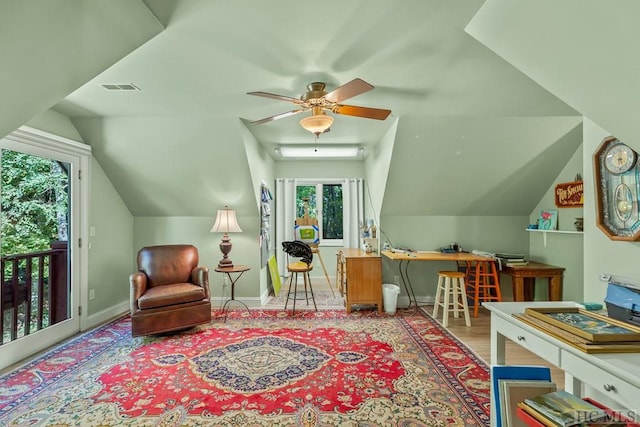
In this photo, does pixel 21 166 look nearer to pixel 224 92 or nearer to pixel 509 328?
pixel 224 92

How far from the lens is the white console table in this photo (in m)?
1.04

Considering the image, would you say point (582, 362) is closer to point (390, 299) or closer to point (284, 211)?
point (390, 299)

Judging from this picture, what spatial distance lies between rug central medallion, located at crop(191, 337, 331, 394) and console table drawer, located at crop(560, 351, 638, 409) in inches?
70.6

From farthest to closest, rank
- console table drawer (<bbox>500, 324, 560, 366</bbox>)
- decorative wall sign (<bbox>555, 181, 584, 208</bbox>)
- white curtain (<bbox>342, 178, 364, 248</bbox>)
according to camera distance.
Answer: white curtain (<bbox>342, 178, 364, 248</bbox>), decorative wall sign (<bbox>555, 181, 584, 208</bbox>), console table drawer (<bbox>500, 324, 560, 366</bbox>)

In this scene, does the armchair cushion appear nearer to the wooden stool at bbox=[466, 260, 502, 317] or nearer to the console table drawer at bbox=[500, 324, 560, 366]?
the console table drawer at bbox=[500, 324, 560, 366]

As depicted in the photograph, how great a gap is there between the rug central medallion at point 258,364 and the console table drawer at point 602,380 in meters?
1.79

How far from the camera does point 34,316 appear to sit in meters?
3.07

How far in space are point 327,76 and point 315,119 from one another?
14.8 inches

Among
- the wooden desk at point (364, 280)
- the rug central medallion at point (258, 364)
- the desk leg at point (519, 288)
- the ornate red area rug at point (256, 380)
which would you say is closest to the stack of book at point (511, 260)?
the desk leg at point (519, 288)

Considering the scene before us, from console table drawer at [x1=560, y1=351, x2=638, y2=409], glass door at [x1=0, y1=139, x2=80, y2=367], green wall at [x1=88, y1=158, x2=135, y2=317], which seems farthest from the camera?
green wall at [x1=88, y1=158, x2=135, y2=317]

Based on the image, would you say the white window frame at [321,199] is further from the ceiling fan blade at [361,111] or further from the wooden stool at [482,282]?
the ceiling fan blade at [361,111]

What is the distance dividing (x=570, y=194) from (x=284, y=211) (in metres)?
4.32

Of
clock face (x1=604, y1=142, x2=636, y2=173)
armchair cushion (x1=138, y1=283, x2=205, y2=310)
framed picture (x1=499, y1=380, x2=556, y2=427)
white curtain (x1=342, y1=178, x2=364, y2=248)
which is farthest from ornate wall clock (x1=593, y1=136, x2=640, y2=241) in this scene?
white curtain (x1=342, y1=178, x2=364, y2=248)

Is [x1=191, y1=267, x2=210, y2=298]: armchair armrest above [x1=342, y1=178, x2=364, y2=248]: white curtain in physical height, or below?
below
